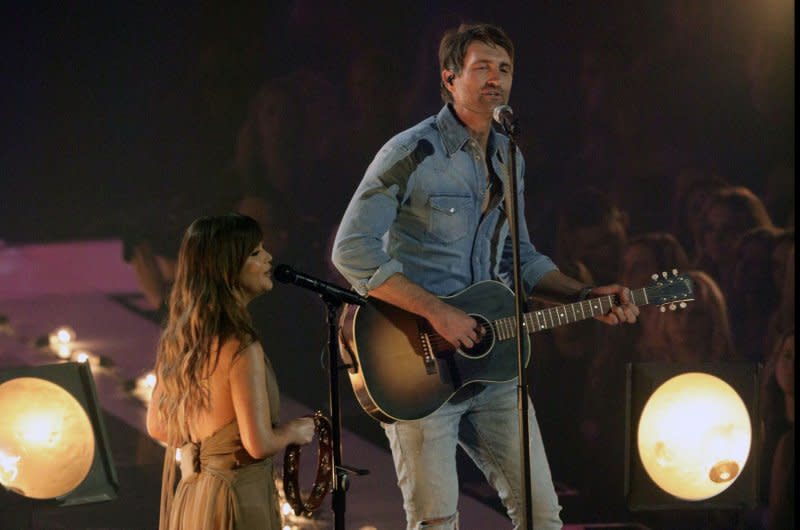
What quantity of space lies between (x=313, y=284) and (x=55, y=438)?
74.9 inches

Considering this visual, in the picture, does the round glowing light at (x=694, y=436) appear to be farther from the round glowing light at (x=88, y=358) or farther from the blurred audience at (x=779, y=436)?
the round glowing light at (x=88, y=358)

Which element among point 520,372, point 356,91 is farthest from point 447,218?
point 356,91

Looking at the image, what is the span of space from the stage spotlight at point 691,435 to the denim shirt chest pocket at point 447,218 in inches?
56.1

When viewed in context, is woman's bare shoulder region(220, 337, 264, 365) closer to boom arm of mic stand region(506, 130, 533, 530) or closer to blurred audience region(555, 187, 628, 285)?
boom arm of mic stand region(506, 130, 533, 530)

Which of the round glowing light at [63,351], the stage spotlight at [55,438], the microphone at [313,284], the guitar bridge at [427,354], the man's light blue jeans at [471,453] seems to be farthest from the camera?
the round glowing light at [63,351]

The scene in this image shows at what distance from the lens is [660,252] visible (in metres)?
5.25

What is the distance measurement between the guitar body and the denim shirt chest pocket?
0.69 feet

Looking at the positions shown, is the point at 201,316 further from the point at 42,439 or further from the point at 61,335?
the point at 61,335

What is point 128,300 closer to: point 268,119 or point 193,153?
point 193,153

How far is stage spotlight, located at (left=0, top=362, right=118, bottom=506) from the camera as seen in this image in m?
4.11

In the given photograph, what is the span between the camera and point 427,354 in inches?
137

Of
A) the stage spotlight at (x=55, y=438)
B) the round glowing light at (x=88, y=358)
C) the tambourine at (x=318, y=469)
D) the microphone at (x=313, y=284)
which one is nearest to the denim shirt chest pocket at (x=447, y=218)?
the microphone at (x=313, y=284)

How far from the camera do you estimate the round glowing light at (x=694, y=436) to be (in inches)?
181

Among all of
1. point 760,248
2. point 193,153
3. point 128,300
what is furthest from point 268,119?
point 760,248
